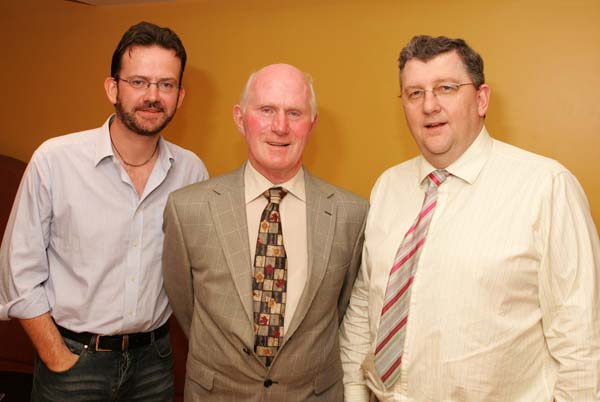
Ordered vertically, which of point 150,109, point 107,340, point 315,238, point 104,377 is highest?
point 150,109

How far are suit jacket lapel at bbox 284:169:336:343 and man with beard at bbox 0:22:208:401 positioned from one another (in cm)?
59

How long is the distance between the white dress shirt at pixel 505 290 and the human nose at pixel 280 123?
564 millimetres

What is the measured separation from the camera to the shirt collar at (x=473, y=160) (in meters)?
1.67

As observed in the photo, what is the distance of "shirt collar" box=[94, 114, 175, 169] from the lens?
198 centimetres

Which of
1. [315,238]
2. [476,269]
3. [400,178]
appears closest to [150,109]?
[315,238]

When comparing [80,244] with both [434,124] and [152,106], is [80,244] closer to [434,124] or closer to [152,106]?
[152,106]

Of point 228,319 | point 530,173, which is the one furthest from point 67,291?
point 530,173

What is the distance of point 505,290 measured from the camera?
1557mm

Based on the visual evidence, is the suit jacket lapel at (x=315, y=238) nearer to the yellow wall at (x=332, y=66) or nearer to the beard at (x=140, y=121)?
the beard at (x=140, y=121)

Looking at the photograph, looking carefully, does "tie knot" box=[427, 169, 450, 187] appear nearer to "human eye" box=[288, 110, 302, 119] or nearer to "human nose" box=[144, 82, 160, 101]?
"human eye" box=[288, 110, 302, 119]

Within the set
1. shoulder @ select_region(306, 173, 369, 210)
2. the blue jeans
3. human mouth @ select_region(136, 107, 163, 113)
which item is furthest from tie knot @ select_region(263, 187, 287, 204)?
the blue jeans

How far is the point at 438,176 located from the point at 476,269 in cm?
33

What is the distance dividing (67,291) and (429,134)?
1.38 m

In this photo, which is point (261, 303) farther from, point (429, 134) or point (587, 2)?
point (587, 2)
